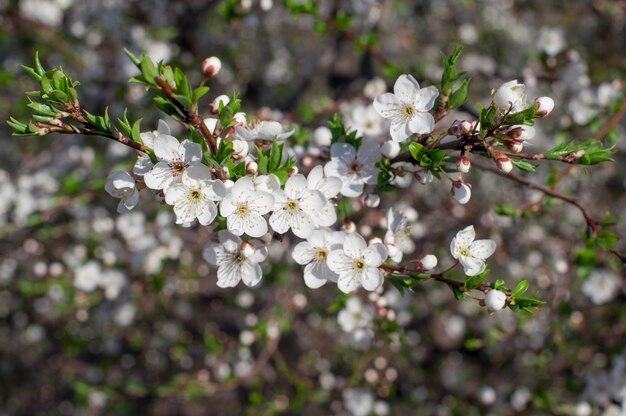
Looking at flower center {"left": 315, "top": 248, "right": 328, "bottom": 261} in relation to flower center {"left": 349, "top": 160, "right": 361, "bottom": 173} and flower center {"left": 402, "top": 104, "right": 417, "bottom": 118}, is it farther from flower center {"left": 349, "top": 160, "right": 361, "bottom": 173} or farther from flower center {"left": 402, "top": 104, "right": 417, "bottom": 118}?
flower center {"left": 402, "top": 104, "right": 417, "bottom": 118}

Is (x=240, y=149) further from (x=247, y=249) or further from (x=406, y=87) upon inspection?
(x=406, y=87)

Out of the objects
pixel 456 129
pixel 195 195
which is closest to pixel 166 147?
pixel 195 195

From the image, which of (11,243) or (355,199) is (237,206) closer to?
(355,199)

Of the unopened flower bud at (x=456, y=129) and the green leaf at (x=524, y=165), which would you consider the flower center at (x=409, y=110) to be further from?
the green leaf at (x=524, y=165)

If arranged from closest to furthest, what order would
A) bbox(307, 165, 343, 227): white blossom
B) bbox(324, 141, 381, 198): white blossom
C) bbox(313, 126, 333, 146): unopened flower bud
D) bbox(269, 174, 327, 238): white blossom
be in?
bbox(269, 174, 327, 238): white blossom → bbox(307, 165, 343, 227): white blossom → bbox(324, 141, 381, 198): white blossom → bbox(313, 126, 333, 146): unopened flower bud

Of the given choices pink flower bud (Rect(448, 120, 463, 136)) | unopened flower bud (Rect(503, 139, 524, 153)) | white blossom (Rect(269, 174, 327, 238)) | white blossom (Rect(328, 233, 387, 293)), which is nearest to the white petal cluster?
white blossom (Rect(328, 233, 387, 293))

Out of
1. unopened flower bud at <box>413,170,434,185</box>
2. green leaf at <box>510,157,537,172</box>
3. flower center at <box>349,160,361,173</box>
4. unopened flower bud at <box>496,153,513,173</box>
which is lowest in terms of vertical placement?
flower center at <box>349,160,361,173</box>
